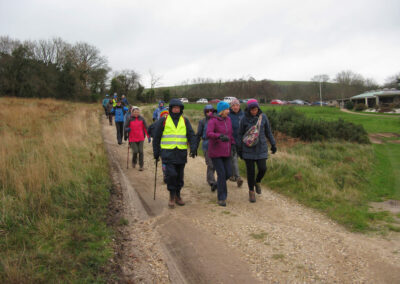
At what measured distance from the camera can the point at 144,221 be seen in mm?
5273

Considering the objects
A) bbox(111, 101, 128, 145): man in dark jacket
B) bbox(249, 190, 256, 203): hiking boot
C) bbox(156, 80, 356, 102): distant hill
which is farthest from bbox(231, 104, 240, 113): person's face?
bbox(156, 80, 356, 102): distant hill

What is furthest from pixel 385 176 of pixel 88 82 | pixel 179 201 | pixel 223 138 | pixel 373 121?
pixel 88 82

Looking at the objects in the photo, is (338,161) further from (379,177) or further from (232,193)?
(232,193)

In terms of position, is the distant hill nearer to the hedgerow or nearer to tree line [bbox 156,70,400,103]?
tree line [bbox 156,70,400,103]

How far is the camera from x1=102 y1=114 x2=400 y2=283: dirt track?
3.59m

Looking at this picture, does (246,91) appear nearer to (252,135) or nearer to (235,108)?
(235,108)

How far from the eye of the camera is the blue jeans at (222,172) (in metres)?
5.98

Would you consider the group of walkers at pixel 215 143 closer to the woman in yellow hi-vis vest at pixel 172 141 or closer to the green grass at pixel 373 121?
the woman in yellow hi-vis vest at pixel 172 141

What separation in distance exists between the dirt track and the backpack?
1.34m

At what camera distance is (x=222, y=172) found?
19.5 feet

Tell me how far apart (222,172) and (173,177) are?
102 centimetres

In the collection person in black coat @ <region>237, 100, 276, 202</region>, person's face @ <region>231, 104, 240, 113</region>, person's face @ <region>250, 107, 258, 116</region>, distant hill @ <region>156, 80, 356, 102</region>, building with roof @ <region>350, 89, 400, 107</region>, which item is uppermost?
distant hill @ <region>156, 80, 356, 102</region>

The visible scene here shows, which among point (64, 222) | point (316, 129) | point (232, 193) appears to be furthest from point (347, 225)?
point (316, 129)

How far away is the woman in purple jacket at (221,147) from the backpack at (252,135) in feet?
1.23
